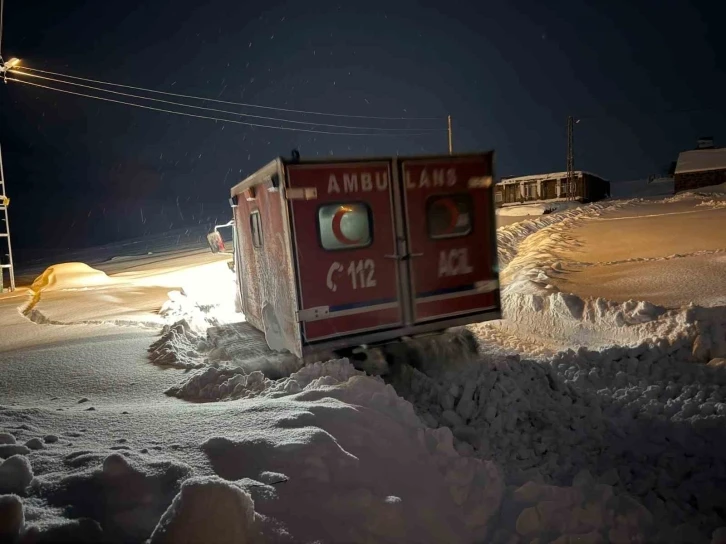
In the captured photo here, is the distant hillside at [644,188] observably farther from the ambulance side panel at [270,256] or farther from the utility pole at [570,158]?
the ambulance side panel at [270,256]

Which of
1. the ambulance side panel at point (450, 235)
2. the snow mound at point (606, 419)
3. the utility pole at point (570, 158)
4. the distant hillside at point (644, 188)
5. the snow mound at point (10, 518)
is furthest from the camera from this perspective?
the distant hillside at point (644, 188)

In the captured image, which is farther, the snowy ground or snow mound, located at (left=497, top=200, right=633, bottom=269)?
snow mound, located at (left=497, top=200, right=633, bottom=269)

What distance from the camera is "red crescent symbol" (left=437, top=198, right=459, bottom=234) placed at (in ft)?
18.7

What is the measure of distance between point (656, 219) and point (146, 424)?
67.8 ft

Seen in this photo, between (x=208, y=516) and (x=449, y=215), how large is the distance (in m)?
4.42

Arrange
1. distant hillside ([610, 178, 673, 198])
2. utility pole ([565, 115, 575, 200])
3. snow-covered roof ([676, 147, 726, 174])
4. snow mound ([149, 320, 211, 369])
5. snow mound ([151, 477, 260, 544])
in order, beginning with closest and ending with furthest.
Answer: snow mound ([151, 477, 260, 544]) < snow mound ([149, 320, 211, 369]) < utility pole ([565, 115, 575, 200]) < snow-covered roof ([676, 147, 726, 174]) < distant hillside ([610, 178, 673, 198])

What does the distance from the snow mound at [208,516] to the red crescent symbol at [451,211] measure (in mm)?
4178

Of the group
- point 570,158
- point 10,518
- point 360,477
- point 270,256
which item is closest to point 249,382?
point 270,256

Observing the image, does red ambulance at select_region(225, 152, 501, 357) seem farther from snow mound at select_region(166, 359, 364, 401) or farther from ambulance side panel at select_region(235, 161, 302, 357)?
snow mound at select_region(166, 359, 364, 401)

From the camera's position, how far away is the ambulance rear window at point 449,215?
5652 mm

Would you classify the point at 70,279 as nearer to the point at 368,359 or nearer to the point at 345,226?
the point at 368,359

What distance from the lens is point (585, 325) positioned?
7156 millimetres

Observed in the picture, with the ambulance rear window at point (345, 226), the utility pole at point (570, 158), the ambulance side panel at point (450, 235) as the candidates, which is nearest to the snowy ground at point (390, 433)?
the ambulance side panel at point (450, 235)

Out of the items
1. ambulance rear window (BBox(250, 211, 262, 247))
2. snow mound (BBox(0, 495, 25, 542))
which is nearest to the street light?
ambulance rear window (BBox(250, 211, 262, 247))
